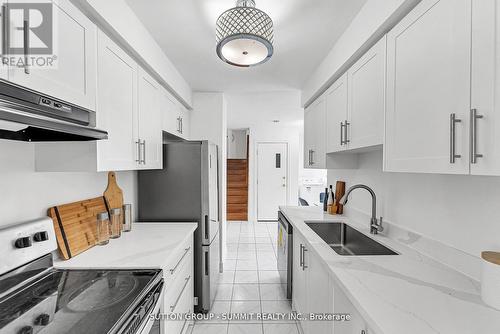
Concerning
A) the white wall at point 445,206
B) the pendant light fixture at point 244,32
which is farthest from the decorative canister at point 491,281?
the pendant light fixture at point 244,32

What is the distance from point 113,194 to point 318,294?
1640 mm

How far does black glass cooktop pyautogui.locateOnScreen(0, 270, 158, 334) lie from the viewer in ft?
2.77

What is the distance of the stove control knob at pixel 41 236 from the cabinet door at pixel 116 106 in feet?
1.36

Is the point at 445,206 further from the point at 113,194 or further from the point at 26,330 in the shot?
the point at 113,194

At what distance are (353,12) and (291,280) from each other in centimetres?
231

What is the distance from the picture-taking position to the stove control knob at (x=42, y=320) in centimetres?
85

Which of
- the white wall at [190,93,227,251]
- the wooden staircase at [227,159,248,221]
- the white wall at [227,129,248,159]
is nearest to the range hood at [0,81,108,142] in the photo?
the white wall at [190,93,227,251]

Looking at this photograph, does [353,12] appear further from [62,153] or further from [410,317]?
[62,153]

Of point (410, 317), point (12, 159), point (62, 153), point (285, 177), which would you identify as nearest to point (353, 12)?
point (410, 317)

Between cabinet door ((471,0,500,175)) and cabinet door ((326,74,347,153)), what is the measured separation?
43.1 inches

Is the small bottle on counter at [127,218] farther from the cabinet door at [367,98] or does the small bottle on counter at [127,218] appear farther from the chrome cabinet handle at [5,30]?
the cabinet door at [367,98]

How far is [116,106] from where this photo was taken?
4.81 feet

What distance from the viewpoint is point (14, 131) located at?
1159 millimetres

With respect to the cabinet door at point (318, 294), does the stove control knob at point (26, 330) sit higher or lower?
higher
